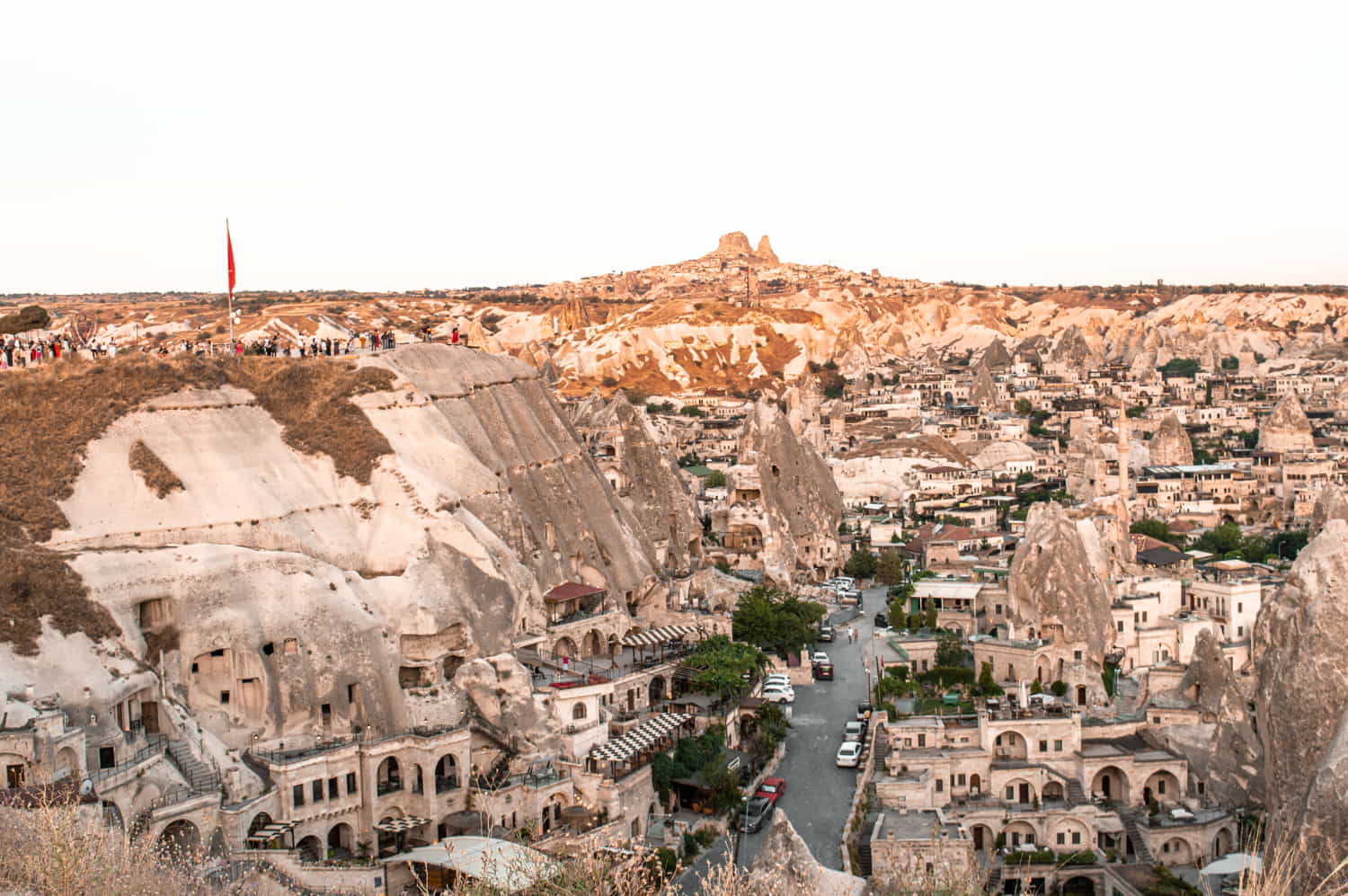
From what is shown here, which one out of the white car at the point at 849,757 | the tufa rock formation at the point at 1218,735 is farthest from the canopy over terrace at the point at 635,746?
the tufa rock formation at the point at 1218,735

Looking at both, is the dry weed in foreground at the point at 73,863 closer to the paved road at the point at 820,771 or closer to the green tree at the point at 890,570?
the paved road at the point at 820,771

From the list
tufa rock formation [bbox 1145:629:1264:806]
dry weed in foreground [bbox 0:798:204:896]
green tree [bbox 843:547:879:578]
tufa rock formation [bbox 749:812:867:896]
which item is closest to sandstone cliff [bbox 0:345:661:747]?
dry weed in foreground [bbox 0:798:204:896]

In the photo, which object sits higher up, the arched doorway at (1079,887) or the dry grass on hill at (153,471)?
the dry grass on hill at (153,471)

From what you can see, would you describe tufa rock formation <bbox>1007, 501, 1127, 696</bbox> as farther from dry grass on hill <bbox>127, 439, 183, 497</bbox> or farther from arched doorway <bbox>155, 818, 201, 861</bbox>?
arched doorway <bbox>155, 818, 201, 861</bbox>

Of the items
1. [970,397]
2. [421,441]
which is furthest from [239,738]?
[970,397]

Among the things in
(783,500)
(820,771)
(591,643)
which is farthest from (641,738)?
(783,500)
